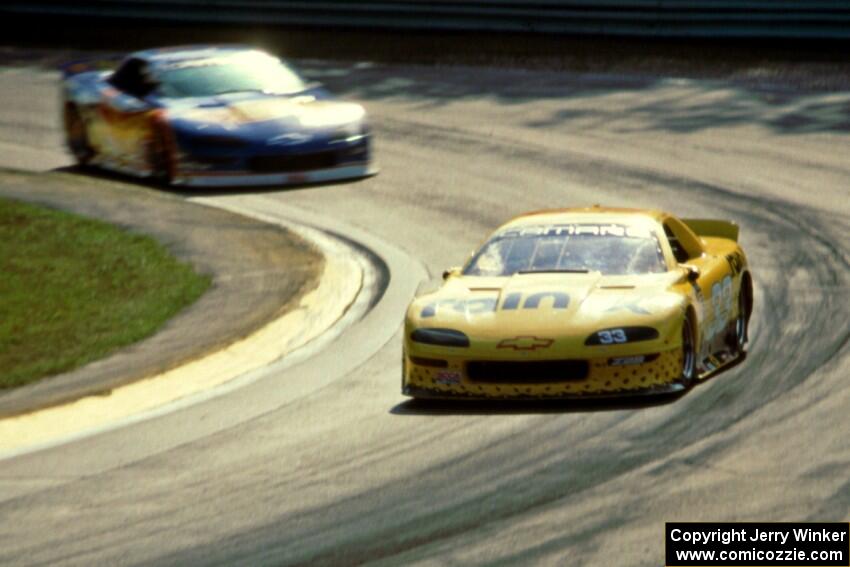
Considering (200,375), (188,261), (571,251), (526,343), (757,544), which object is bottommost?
(188,261)

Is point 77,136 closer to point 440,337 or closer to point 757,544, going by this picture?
point 440,337

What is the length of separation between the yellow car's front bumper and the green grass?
3242 mm

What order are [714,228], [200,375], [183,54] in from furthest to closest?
[183,54]
[714,228]
[200,375]

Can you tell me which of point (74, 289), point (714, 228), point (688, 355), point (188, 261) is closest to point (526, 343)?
point (688, 355)

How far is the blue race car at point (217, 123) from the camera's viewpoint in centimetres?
1850

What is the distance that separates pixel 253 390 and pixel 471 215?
246 inches

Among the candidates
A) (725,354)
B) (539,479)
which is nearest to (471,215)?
(725,354)

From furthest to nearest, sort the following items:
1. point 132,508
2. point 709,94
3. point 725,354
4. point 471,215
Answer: point 709,94
point 471,215
point 725,354
point 132,508

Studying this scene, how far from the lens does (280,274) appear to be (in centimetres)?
1420

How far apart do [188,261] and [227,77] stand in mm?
5398

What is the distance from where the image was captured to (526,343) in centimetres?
993

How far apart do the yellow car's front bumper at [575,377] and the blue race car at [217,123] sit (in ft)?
28.8

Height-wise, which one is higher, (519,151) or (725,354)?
(725,354)

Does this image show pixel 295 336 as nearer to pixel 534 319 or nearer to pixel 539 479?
pixel 534 319
